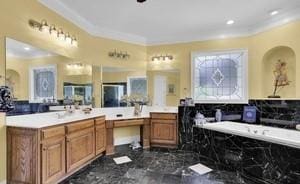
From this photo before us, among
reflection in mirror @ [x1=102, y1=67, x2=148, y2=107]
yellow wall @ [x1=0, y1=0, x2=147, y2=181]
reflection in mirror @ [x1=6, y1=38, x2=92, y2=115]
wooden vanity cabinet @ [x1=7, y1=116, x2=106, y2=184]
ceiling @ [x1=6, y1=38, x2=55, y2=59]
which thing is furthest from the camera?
reflection in mirror @ [x1=102, y1=67, x2=148, y2=107]

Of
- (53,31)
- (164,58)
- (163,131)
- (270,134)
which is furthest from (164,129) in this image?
(53,31)

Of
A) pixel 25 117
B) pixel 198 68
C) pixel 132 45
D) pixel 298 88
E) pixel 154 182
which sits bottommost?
pixel 154 182

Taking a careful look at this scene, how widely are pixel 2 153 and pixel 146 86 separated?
10.7ft

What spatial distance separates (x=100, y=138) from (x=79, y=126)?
0.75 meters

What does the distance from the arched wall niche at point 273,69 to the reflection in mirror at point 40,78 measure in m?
4.01

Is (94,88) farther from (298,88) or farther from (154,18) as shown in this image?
(298,88)

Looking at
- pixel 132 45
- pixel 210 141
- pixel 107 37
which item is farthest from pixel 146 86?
pixel 210 141

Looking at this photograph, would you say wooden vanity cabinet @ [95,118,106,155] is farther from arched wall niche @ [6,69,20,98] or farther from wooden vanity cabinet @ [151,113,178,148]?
arched wall niche @ [6,69,20,98]

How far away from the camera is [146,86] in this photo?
5023mm

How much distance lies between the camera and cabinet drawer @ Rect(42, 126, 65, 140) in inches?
95.4

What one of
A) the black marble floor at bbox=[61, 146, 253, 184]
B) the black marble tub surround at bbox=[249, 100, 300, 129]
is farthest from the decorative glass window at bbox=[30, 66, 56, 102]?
the black marble tub surround at bbox=[249, 100, 300, 129]

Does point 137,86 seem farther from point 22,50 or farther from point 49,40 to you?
point 22,50

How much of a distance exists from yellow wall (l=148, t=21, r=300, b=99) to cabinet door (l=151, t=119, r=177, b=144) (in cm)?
88

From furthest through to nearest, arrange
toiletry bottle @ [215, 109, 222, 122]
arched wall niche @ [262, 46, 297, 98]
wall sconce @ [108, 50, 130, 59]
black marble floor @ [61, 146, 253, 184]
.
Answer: wall sconce @ [108, 50, 130, 59] < toiletry bottle @ [215, 109, 222, 122] < arched wall niche @ [262, 46, 297, 98] < black marble floor @ [61, 146, 253, 184]
